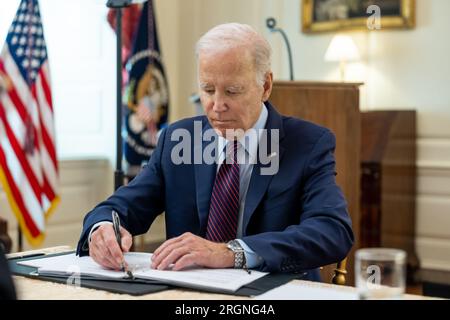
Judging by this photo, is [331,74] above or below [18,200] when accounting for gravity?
above

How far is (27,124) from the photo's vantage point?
4.75 metres

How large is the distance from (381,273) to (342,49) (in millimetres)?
4587

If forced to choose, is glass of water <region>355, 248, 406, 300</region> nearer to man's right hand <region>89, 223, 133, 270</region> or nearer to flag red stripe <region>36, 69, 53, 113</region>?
man's right hand <region>89, 223, 133, 270</region>

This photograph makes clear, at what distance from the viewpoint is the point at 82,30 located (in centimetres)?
577

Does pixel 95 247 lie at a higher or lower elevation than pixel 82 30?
lower

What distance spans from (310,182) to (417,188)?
3.78 m

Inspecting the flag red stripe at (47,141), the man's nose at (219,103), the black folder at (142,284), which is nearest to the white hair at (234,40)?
the man's nose at (219,103)

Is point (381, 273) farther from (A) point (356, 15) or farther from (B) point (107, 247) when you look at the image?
(A) point (356, 15)

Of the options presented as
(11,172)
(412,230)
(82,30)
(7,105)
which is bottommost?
(412,230)

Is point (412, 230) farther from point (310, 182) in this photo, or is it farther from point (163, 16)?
point (310, 182)

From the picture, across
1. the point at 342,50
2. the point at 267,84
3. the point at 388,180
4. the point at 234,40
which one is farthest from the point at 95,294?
the point at 342,50
